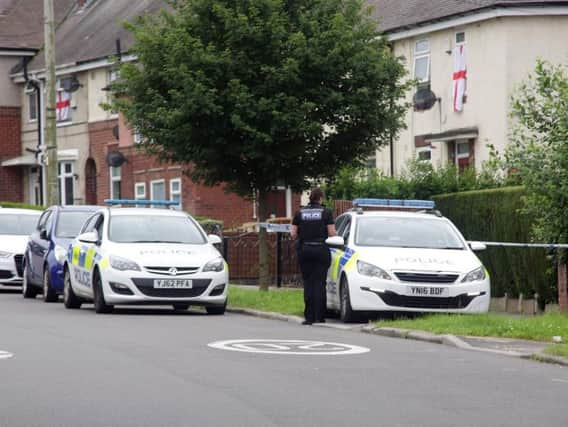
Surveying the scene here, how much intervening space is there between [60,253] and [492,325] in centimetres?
977

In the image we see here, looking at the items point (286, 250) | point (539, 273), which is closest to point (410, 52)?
point (286, 250)

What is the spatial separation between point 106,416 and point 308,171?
1598 cm

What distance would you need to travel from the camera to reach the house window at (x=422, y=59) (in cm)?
4050

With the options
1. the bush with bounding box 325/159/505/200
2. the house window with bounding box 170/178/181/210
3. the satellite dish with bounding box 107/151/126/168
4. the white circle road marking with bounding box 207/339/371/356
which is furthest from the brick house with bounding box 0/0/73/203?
the white circle road marking with bounding box 207/339/371/356

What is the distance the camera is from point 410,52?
1614 inches

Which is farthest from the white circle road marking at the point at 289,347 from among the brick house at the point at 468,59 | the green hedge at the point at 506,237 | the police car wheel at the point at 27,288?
the brick house at the point at 468,59

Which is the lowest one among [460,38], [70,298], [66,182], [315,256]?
[70,298]

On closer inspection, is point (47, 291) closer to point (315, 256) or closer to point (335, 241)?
point (315, 256)

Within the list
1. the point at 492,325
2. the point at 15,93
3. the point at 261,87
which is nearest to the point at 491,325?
the point at 492,325

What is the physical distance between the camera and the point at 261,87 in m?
24.2

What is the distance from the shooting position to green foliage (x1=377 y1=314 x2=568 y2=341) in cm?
1691

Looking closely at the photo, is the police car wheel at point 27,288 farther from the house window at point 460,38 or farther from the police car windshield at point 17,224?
the house window at point 460,38

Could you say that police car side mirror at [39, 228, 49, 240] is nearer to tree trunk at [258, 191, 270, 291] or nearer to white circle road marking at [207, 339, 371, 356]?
tree trunk at [258, 191, 270, 291]

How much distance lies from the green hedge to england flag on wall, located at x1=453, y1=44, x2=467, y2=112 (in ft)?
45.9
